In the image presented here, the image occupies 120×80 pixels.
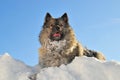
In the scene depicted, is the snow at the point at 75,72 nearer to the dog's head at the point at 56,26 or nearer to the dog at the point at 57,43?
the dog at the point at 57,43

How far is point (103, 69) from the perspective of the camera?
13.2 m

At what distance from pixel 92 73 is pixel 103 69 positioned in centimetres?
37

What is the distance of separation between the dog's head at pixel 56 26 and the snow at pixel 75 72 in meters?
1.62

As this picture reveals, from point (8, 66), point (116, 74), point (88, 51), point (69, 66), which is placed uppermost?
point (88, 51)

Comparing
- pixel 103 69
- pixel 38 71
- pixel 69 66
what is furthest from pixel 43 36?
pixel 103 69

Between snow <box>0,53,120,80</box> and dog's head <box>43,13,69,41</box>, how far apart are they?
1617mm

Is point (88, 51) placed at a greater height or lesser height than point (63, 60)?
greater

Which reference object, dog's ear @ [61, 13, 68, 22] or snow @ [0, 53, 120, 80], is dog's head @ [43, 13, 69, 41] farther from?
snow @ [0, 53, 120, 80]

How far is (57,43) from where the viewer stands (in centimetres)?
1569

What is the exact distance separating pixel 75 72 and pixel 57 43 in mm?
2467

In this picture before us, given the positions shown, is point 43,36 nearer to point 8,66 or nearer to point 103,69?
point 8,66

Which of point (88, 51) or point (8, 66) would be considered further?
point (88, 51)

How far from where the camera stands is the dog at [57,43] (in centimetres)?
1559

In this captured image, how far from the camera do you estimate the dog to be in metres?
15.6
